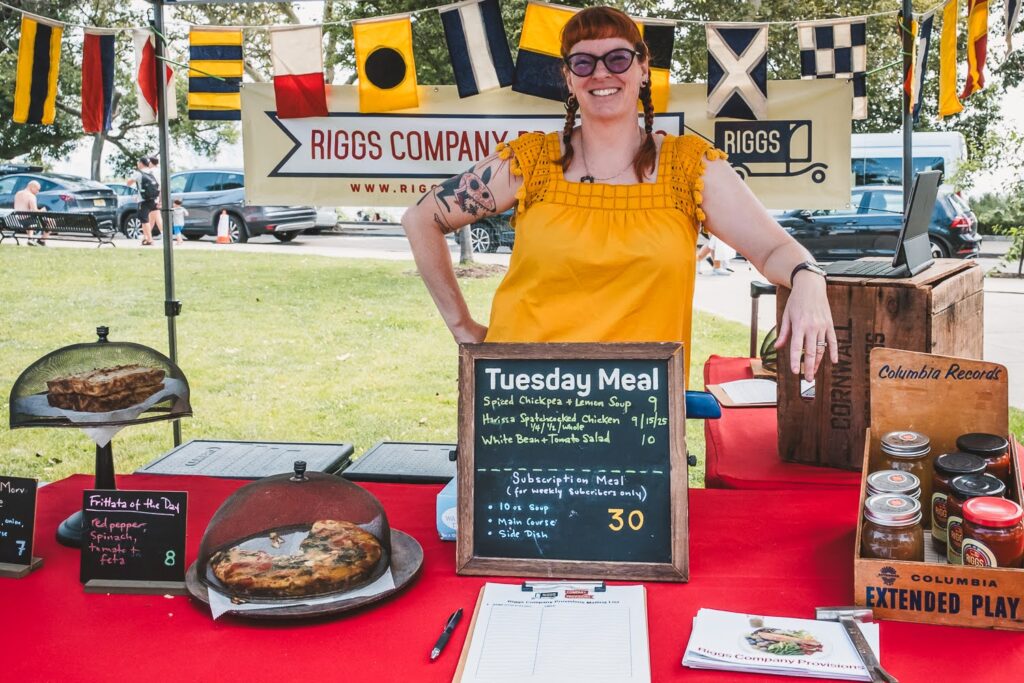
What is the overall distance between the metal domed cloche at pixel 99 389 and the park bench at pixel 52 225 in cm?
1247

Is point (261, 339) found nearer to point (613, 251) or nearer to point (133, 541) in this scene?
point (613, 251)

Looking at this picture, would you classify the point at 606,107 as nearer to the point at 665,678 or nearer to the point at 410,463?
the point at 410,463

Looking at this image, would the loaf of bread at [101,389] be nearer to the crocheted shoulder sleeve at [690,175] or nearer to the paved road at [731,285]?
the crocheted shoulder sleeve at [690,175]

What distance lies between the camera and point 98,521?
1.36 m

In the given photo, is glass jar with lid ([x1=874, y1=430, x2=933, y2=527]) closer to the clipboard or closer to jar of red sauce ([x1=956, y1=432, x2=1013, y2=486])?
jar of red sauce ([x1=956, y1=432, x2=1013, y2=486])

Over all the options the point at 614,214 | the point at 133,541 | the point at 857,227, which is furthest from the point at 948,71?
the point at 857,227

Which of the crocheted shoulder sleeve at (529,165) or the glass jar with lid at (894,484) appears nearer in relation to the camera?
the glass jar with lid at (894,484)

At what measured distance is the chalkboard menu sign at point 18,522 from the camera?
142 centimetres

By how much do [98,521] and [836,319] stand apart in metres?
1.44

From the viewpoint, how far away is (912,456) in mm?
1426

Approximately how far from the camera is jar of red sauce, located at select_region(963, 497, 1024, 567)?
118 cm

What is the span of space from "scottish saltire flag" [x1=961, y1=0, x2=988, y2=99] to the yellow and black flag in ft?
9.67

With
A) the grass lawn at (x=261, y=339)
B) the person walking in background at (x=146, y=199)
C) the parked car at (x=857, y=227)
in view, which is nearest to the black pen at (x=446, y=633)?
the grass lawn at (x=261, y=339)

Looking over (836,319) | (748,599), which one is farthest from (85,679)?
(836,319)
